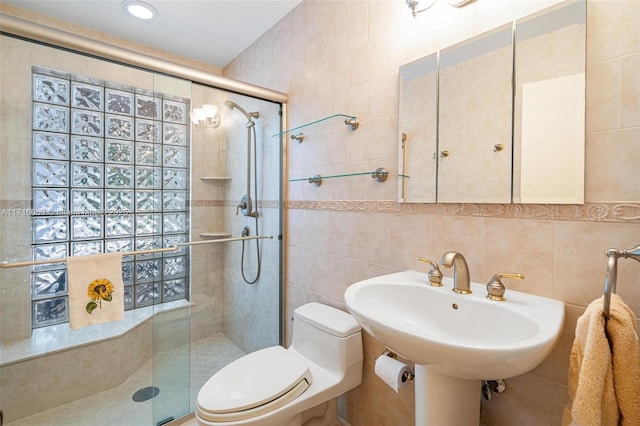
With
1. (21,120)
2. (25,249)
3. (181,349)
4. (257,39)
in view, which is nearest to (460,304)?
(181,349)

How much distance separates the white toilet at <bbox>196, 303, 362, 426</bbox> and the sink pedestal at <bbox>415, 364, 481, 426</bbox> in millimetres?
483

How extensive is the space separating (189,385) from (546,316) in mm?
1783

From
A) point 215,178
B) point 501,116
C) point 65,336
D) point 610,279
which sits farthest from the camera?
point 215,178

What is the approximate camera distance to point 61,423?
5.24 feet

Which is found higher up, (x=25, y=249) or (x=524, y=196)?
(x=524, y=196)

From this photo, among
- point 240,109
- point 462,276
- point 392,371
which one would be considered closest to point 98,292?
point 240,109

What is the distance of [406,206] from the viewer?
128 cm

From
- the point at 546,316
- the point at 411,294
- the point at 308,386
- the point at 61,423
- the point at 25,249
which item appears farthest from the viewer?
the point at 61,423

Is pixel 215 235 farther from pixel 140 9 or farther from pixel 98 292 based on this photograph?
pixel 140 9

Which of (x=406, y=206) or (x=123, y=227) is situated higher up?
(x=406, y=206)

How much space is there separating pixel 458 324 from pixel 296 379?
0.68m

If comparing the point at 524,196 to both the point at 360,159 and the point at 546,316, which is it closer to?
the point at 546,316

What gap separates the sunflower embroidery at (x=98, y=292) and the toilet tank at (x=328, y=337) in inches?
36.0

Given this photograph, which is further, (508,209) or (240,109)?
(240,109)
